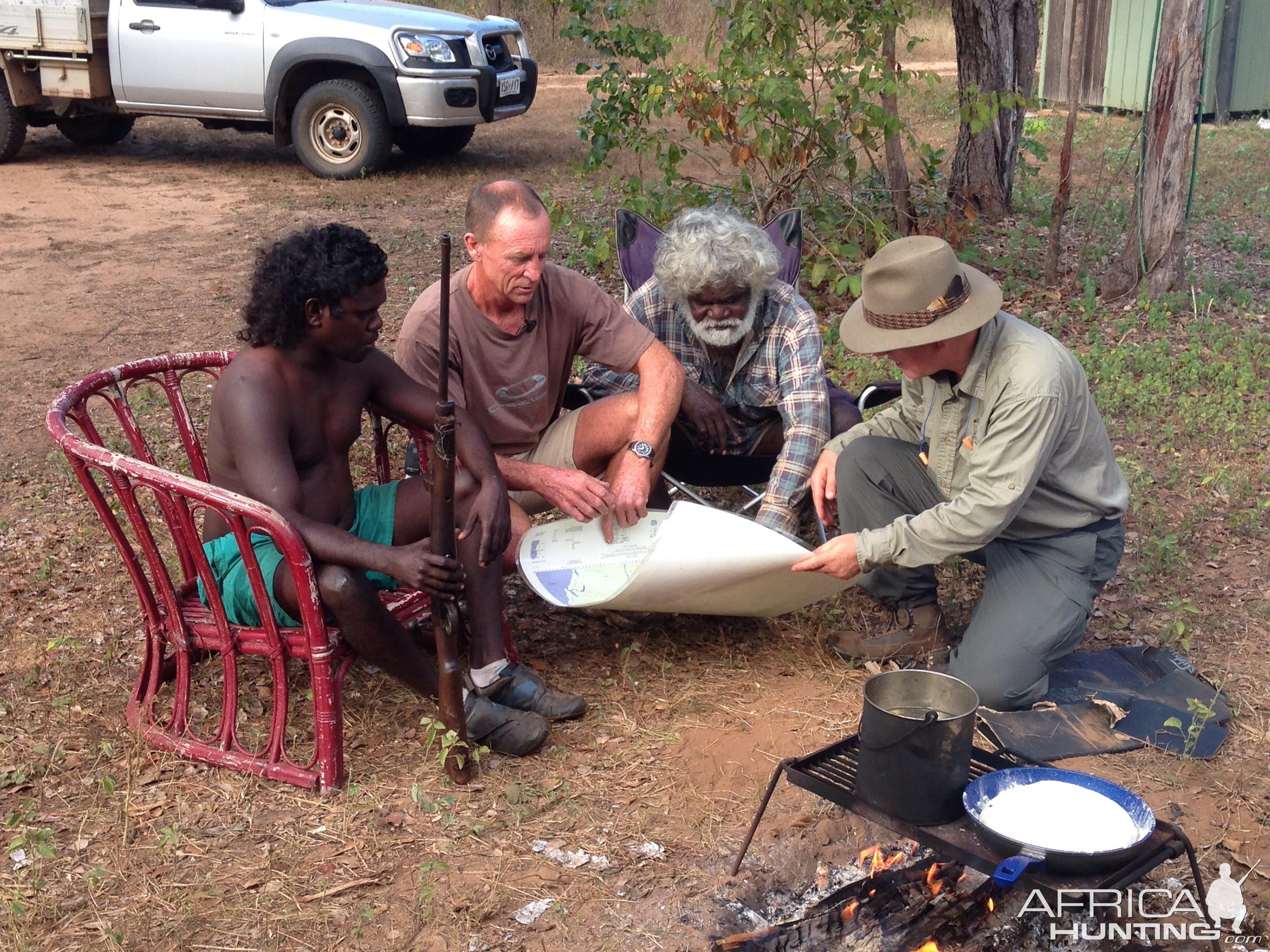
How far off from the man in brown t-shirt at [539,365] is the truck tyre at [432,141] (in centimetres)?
729

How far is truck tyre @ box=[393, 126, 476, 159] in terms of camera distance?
35.0 feet

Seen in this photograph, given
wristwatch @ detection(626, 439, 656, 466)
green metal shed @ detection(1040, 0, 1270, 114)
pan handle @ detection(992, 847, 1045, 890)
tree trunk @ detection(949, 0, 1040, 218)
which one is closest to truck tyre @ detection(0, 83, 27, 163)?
tree trunk @ detection(949, 0, 1040, 218)

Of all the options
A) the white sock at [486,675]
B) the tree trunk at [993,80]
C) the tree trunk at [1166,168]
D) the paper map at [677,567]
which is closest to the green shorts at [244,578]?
the white sock at [486,675]

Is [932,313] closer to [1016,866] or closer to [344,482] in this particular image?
[1016,866]

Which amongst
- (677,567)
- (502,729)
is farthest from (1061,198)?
(502,729)

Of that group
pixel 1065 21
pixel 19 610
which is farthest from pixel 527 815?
pixel 1065 21

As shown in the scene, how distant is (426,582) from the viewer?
2.87m

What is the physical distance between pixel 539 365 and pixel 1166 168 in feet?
14.9

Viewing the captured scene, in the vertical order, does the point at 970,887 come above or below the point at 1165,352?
below

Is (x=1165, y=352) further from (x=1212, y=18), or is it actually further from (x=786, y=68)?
(x=1212, y=18)

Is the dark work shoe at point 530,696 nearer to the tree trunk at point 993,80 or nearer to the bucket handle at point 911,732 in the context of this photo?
the bucket handle at point 911,732

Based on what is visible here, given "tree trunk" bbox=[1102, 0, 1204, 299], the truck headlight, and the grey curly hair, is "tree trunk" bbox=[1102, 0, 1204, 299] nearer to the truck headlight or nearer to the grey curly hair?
the grey curly hair

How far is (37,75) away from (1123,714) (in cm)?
1095

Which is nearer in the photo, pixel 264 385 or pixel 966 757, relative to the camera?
pixel 966 757
